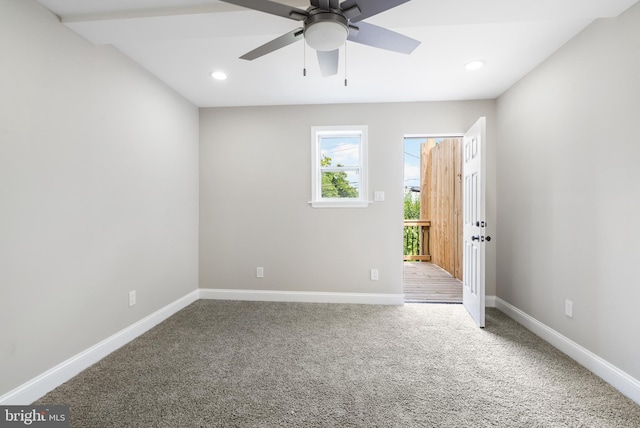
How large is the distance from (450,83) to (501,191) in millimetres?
1304

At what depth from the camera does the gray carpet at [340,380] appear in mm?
1509

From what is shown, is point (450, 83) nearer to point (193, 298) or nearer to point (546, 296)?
point (546, 296)

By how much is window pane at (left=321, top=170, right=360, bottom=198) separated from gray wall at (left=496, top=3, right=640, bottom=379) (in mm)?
1673

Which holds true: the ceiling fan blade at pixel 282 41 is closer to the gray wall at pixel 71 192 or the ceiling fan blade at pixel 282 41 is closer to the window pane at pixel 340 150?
the gray wall at pixel 71 192

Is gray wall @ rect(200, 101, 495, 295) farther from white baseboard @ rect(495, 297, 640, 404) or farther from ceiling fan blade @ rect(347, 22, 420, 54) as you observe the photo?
ceiling fan blade @ rect(347, 22, 420, 54)

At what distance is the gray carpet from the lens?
59.4 inches

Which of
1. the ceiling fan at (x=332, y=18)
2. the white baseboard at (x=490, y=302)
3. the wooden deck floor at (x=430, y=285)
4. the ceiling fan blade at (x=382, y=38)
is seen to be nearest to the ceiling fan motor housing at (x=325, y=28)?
the ceiling fan at (x=332, y=18)

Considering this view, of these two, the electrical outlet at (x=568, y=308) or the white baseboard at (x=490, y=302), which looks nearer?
the electrical outlet at (x=568, y=308)

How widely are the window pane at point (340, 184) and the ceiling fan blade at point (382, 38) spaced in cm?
202

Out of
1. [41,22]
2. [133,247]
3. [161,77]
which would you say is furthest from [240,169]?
[41,22]

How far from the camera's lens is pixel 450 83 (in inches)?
110

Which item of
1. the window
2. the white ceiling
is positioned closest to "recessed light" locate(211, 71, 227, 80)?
the white ceiling

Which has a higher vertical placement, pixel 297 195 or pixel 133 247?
pixel 297 195

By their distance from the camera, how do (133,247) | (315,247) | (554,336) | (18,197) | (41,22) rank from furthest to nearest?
1. (315,247)
2. (133,247)
3. (554,336)
4. (41,22)
5. (18,197)
